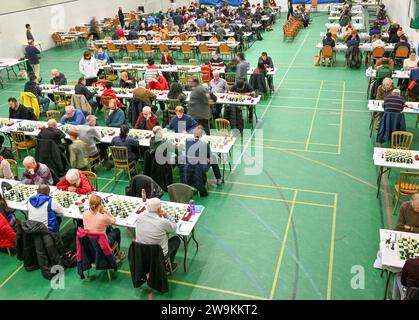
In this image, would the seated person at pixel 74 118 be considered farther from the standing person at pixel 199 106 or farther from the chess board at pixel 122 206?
the chess board at pixel 122 206

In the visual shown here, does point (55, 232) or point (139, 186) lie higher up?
point (139, 186)

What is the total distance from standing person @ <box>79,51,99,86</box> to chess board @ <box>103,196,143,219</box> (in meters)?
7.84

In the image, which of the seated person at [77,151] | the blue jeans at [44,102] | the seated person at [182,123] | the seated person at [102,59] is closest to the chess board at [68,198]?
the seated person at [77,151]

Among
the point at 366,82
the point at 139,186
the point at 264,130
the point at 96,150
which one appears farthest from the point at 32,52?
the point at 366,82

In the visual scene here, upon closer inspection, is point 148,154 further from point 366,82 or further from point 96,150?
point 366,82

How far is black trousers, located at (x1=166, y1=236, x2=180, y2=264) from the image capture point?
6.73m

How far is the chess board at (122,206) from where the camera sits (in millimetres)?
7168

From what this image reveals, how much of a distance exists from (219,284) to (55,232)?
3.00 meters

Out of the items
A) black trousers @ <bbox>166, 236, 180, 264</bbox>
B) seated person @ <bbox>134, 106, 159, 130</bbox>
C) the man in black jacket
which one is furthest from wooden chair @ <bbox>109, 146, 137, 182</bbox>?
the man in black jacket

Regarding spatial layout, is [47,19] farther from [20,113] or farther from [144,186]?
[144,186]

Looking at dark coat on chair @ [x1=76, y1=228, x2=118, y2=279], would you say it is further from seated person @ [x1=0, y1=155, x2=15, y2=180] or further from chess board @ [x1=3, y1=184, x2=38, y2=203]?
seated person @ [x1=0, y1=155, x2=15, y2=180]

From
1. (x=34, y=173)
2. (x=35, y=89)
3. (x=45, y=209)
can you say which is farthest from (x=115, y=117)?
(x=45, y=209)

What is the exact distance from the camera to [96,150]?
399 inches
